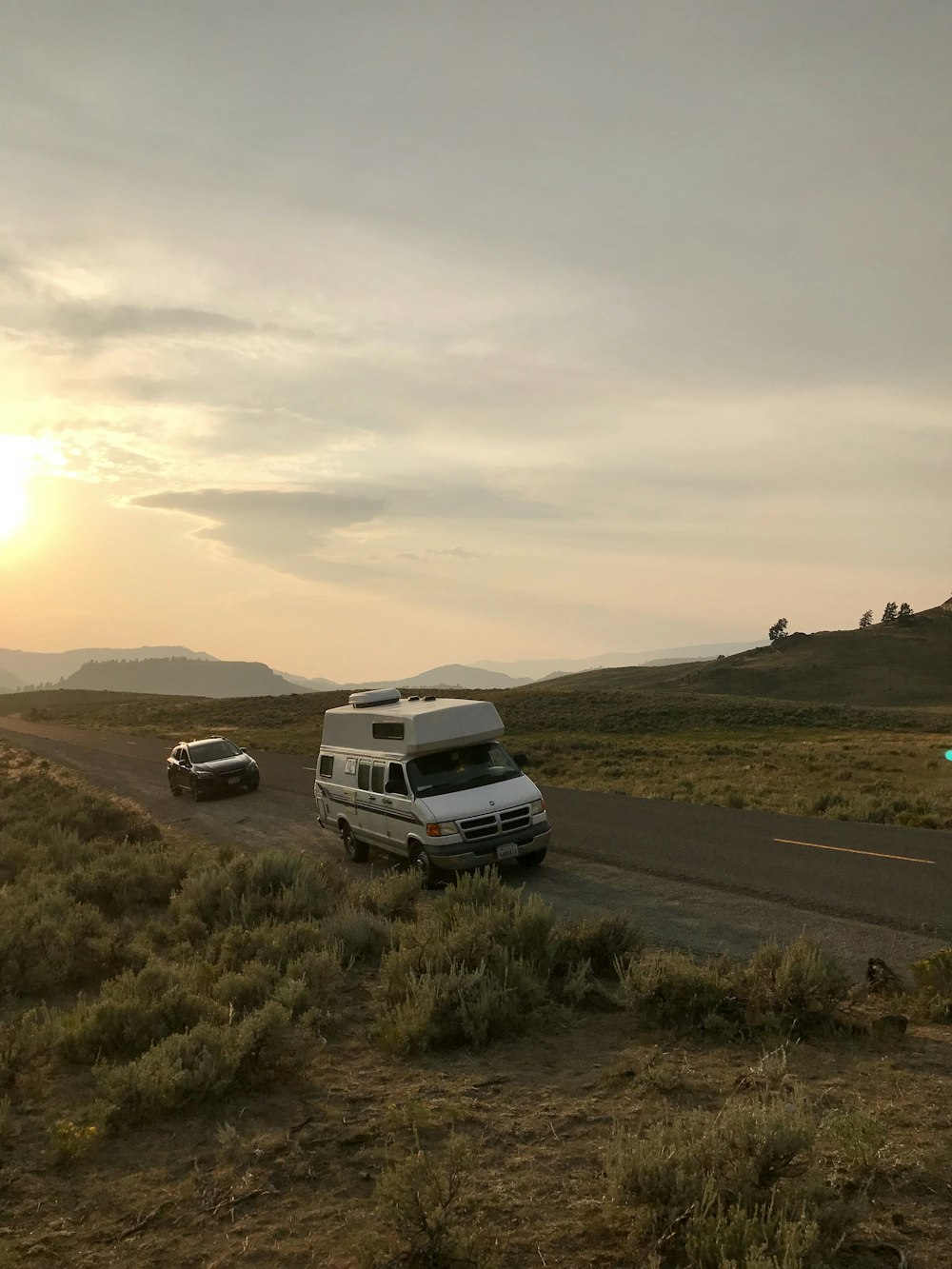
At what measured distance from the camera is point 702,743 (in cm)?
4450

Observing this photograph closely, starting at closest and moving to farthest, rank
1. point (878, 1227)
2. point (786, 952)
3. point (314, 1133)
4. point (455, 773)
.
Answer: point (878, 1227), point (314, 1133), point (786, 952), point (455, 773)

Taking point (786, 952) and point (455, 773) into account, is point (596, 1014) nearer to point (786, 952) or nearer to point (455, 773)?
point (786, 952)

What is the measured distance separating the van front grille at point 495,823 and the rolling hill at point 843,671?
84731 mm

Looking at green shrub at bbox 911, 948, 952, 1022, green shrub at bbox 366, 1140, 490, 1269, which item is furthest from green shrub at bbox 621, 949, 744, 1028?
green shrub at bbox 366, 1140, 490, 1269

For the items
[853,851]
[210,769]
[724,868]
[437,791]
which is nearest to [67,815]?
[210,769]

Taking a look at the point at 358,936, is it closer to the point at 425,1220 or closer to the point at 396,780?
the point at 396,780

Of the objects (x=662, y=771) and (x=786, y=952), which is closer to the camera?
(x=786, y=952)

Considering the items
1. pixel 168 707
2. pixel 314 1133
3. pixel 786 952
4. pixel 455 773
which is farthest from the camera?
pixel 168 707

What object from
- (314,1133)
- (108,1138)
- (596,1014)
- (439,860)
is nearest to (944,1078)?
(596,1014)

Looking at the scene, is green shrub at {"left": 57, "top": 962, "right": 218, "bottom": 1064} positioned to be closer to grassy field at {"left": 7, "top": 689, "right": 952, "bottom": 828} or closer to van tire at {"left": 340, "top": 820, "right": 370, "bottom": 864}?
van tire at {"left": 340, "top": 820, "right": 370, "bottom": 864}

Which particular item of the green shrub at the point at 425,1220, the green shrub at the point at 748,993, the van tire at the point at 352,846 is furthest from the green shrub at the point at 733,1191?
the van tire at the point at 352,846

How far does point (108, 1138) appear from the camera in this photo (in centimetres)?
595

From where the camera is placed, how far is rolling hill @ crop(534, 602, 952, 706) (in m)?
102

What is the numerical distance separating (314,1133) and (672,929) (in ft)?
19.9
